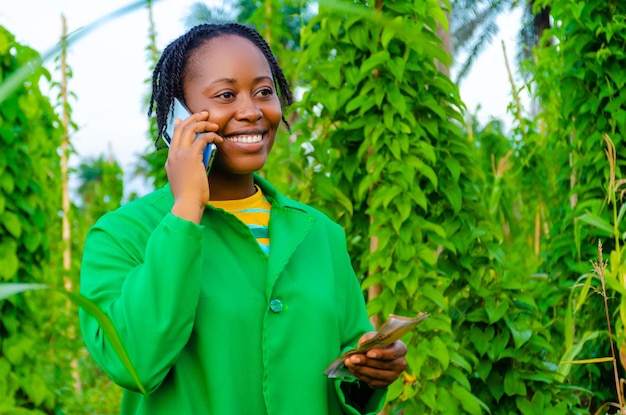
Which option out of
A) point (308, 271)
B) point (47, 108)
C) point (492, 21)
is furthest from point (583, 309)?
point (492, 21)

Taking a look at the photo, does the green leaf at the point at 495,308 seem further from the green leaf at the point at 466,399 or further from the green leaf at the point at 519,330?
the green leaf at the point at 466,399

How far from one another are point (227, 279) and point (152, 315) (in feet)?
0.77

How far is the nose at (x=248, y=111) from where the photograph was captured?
156 cm

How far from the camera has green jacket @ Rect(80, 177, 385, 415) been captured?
4.25ft

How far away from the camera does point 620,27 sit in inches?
114

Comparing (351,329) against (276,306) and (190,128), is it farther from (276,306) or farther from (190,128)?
(190,128)

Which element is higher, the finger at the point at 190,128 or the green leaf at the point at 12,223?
the green leaf at the point at 12,223

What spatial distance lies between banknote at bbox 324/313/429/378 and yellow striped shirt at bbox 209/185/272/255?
0.28 metres

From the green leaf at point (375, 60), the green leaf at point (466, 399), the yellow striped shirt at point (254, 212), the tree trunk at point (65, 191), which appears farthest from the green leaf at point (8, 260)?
the tree trunk at point (65, 191)

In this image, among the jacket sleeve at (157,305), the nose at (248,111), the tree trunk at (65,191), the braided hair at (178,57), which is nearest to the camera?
the jacket sleeve at (157,305)

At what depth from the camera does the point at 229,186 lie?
167 centimetres

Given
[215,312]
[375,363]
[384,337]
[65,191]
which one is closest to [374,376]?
[375,363]

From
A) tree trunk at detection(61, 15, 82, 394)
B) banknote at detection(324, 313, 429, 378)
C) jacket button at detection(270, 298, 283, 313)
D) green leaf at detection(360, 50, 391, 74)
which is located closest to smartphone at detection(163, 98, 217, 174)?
jacket button at detection(270, 298, 283, 313)

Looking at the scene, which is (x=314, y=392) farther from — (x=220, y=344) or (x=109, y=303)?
(x=109, y=303)
